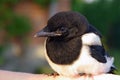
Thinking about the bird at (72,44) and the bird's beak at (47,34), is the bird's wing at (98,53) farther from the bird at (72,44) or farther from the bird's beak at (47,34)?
the bird's beak at (47,34)

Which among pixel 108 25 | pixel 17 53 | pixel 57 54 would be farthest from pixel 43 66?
pixel 57 54

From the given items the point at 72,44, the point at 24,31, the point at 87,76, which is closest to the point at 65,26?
the point at 72,44

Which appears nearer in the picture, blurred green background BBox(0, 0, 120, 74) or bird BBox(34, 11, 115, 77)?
bird BBox(34, 11, 115, 77)

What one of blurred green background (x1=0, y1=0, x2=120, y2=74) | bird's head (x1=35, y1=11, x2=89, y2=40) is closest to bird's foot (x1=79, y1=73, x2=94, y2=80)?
bird's head (x1=35, y1=11, x2=89, y2=40)

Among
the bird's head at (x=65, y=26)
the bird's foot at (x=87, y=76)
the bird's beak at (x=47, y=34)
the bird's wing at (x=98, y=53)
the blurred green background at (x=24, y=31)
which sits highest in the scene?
the bird's head at (x=65, y=26)

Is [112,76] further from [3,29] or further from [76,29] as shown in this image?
[3,29]

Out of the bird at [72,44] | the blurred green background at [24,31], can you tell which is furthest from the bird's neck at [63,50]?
the blurred green background at [24,31]

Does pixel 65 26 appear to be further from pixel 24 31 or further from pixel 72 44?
pixel 24 31

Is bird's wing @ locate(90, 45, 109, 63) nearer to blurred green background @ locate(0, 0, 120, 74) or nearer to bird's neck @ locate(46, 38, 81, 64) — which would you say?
bird's neck @ locate(46, 38, 81, 64)
